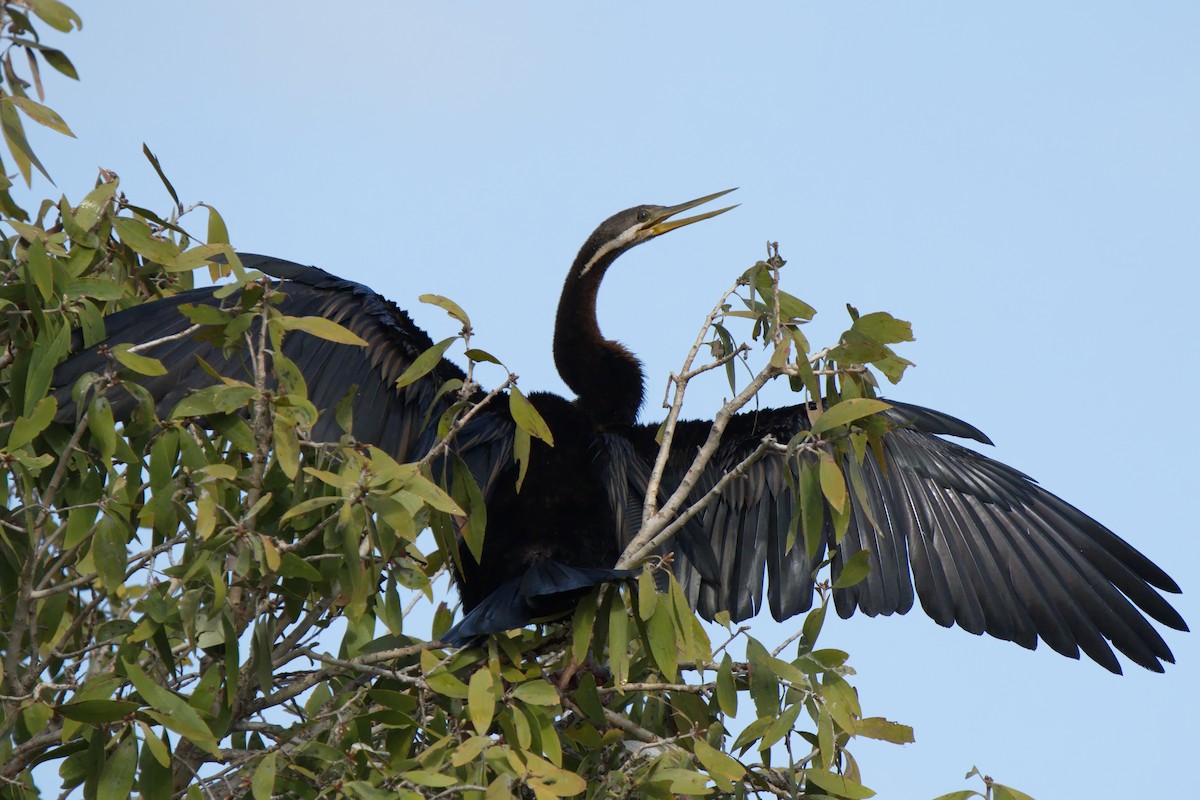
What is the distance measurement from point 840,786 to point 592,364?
2011 millimetres

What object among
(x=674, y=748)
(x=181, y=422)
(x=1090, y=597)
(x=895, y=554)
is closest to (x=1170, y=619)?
(x=1090, y=597)

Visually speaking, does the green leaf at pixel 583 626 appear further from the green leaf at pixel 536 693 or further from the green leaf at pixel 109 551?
the green leaf at pixel 109 551

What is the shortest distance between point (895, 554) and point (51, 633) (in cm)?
265

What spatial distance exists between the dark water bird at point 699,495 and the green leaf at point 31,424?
88 centimetres

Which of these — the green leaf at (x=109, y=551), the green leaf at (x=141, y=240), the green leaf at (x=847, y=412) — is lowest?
the green leaf at (x=109, y=551)

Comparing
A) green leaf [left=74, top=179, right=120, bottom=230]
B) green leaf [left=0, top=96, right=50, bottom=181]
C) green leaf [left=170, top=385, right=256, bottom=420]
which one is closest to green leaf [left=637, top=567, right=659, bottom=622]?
green leaf [left=170, top=385, right=256, bottom=420]

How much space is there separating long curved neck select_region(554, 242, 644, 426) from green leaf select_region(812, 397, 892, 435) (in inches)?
68.8

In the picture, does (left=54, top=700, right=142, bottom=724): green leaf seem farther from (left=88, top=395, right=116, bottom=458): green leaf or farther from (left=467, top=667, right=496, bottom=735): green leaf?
(left=467, top=667, right=496, bottom=735): green leaf

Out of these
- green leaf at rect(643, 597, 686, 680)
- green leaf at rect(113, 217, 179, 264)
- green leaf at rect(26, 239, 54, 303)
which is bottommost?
green leaf at rect(643, 597, 686, 680)

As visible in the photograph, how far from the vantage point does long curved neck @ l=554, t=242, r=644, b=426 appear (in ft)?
13.5

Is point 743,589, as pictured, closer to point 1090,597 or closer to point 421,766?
point 1090,597

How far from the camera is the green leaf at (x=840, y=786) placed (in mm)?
2418

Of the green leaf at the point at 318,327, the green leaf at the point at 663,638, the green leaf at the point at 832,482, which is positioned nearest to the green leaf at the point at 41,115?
the green leaf at the point at 318,327

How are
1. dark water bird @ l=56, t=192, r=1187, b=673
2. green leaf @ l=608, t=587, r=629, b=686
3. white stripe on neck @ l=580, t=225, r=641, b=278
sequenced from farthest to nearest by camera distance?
white stripe on neck @ l=580, t=225, r=641, b=278, dark water bird @ l=56, t=192, r=1187, b=673, green leaf @ l=608, t=587, r=629, b=686
